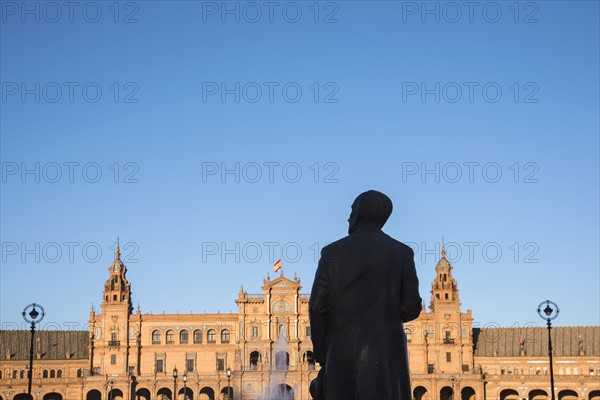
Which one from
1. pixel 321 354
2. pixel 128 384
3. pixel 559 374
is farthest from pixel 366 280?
pixel 559 374

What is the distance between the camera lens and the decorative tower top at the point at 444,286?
4326 inches

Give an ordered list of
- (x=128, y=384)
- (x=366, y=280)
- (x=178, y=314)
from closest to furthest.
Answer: (x=366, y=280)
(x=128, y=384)
(x=178, y=314)

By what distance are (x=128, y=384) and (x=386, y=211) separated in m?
94.7

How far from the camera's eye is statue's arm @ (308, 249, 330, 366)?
951 cm

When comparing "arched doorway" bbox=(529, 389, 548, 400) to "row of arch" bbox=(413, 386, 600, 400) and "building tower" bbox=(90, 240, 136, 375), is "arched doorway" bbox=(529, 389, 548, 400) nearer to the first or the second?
"row of arch" bbox=(413, 386, 600, 400)

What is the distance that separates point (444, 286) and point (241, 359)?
25.5 m

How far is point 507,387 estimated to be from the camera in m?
104

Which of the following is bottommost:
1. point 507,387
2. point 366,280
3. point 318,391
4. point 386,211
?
point 507,387

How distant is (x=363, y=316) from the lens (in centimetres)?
955

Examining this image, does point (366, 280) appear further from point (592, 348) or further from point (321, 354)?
point (592, 348)

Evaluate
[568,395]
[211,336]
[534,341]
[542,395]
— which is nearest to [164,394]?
[211,336]

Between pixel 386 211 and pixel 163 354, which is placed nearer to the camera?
pixel 386 211

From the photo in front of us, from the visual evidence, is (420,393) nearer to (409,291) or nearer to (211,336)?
(211,336)

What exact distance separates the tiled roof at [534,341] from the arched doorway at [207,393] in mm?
31918
